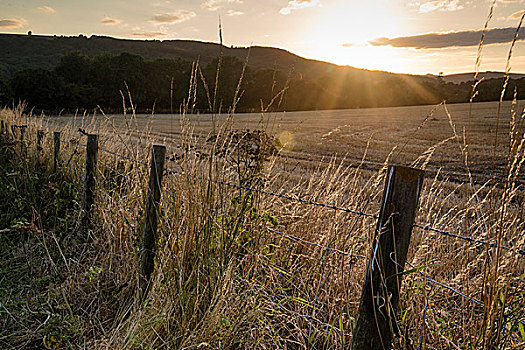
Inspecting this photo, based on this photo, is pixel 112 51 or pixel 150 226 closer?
pixel 150 226

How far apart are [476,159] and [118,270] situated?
11.1 meters

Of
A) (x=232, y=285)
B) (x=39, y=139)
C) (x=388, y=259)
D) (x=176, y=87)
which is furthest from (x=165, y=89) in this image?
(x=388, y=259)

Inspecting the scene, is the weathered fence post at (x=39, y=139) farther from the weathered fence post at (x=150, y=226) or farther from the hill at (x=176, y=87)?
the hill at (x=176, y=87)

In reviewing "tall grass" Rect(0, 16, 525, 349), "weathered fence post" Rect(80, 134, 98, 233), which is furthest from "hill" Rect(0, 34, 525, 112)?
"tall grass" Rect(0, 16, 525, 349)

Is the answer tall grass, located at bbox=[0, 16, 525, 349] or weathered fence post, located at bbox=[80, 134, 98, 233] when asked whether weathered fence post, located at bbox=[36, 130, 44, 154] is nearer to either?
weathered fence post, located at bbox=[80, 134, 98, 233]

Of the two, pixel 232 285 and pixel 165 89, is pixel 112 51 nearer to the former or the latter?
pixel 165 89

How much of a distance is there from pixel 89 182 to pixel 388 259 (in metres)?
3.67

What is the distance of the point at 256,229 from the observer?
2.80m

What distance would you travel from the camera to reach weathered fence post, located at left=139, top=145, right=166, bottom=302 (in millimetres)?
2994

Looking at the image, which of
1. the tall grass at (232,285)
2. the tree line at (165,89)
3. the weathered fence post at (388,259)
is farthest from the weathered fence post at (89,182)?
the tree line at (165,89)

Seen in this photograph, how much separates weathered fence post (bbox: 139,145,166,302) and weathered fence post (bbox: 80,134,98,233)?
1.63m

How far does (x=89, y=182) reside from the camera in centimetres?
443

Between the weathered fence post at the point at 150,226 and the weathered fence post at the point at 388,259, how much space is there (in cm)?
175

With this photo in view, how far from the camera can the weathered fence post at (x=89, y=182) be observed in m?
4.34
